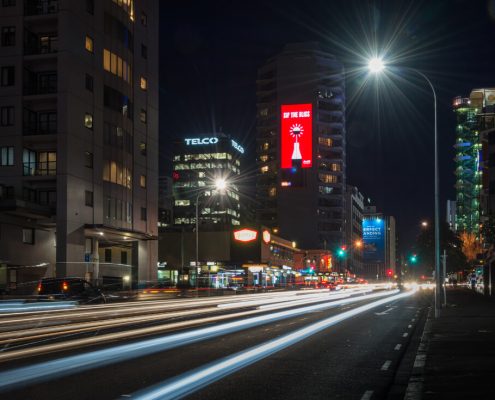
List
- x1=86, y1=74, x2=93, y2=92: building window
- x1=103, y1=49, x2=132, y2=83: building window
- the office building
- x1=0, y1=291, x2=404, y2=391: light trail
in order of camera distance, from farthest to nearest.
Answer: the office building, x1=103, y1=49, x2=132, y2=83: building window, x1=86, y1=74, x2=93, y2=92: building window, x1=0, y1=291, x2=404, y2=391: light trail

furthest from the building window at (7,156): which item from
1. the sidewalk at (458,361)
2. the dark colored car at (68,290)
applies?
the sidewalk at (458,361)

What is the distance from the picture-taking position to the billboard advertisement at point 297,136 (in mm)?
112312

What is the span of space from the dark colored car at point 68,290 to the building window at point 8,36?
99.9 ft

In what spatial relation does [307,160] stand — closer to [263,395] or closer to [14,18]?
[14,18]

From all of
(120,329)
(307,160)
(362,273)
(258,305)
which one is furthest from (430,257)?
(362,273)

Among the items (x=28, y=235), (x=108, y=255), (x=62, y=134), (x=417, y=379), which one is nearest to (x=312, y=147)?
(x=108, y=255)

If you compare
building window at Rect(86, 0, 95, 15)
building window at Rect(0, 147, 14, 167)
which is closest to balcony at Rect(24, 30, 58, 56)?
building window at Rect(86, 0, 95, 15)

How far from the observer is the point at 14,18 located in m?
56.8

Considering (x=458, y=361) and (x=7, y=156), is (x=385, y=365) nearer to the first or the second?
(x=458, y=361)

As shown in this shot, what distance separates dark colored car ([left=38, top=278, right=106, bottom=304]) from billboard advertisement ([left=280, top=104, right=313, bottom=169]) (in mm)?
77959

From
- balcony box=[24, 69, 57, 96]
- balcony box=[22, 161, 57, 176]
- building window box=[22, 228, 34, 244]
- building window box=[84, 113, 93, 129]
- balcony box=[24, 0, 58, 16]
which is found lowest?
building window box=[22, 228, 34, 244]

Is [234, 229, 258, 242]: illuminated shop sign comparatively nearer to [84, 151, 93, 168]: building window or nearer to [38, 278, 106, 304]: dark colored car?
[84, 151, 93, 168]: building window

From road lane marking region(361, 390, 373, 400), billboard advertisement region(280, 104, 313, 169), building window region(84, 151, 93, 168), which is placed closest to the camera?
road lane marking region(361, 390, 373, 400)

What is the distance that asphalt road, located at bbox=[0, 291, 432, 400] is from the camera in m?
10.7
